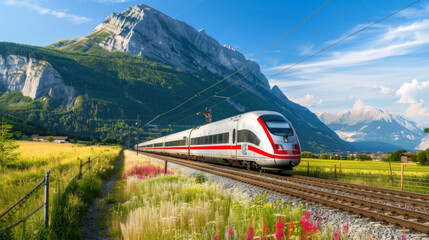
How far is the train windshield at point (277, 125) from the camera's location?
1606 centimetres

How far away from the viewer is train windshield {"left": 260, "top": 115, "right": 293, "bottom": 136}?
16.1 m

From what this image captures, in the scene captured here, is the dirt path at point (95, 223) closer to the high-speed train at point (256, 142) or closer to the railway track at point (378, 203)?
the railway track at point (378, 203)

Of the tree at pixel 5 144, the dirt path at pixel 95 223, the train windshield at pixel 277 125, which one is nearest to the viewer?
the dirt path at pixel 95 223

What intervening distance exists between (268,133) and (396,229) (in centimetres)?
975

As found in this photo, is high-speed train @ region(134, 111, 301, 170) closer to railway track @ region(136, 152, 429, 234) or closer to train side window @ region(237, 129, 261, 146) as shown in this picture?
train side window @ region(237, 129, 261, 146)

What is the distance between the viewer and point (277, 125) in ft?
54.2

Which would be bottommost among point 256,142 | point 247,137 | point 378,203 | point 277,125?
point 378,203

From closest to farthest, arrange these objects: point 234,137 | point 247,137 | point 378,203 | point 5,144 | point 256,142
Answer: point 378,203 → point 5,144 → point 256,142 → point 247,137 → point 234,137

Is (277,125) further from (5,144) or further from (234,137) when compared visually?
(5,144)

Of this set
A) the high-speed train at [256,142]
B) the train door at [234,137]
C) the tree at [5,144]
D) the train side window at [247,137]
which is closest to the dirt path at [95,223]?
the high-speed train at [256,142]

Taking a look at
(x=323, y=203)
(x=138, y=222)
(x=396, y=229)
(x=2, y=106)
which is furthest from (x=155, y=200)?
(x=2, y=106)

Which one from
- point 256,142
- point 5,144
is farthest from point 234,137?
point 5,144

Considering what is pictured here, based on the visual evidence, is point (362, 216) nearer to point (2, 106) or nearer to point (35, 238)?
point (35, 238)

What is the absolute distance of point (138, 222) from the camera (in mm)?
5688
